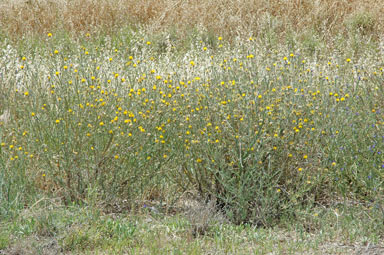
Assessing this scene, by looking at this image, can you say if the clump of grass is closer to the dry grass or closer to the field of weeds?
the field of weeds

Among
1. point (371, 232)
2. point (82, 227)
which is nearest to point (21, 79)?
point (82, 227)

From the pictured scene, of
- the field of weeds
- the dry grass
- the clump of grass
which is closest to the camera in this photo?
the field of weeds

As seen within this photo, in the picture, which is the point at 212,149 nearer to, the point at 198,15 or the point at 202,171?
the point at 202,171

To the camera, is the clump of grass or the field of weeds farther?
the clump of grass

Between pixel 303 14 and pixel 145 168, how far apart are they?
6.89m

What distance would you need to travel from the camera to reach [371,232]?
12.4 ft

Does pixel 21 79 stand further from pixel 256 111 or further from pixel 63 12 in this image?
pixel 63 12

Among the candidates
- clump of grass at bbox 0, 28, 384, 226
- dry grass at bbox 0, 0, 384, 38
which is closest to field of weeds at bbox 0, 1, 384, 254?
clump of grass at bbox 0, 28, 384, 226

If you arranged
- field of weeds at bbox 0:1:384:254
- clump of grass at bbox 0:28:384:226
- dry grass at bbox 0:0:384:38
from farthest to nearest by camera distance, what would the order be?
dry grass at bbox 0:0:384:38
clump of grass at bbox 0:28:384:226
field of weeds at bbox 0:1:384:254

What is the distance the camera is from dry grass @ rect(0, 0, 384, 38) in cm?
976

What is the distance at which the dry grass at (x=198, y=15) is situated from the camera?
384 inches

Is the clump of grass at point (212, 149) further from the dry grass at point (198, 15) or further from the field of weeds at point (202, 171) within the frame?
the dry grass at point (198, 15)

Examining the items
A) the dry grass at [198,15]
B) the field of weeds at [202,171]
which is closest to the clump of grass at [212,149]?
the field of weeds at [202,171]

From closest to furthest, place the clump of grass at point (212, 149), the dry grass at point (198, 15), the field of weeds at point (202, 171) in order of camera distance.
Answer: the field of weeds at point (202, 171)
the clump of grass at point (212, 149)
the dry grass at point (198, 15)
